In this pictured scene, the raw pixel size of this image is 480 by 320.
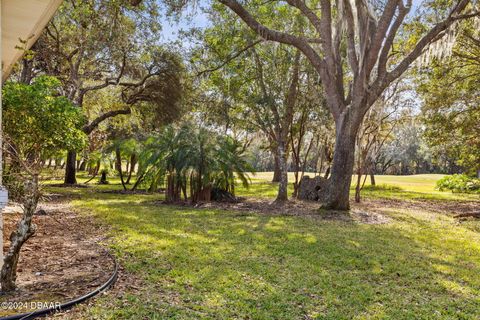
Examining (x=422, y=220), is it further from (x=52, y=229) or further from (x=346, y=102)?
(x=52, y=229)

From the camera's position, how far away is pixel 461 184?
19297 mm

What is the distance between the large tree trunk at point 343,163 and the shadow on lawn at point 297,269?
1934mm

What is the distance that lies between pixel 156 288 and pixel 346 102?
7.21m

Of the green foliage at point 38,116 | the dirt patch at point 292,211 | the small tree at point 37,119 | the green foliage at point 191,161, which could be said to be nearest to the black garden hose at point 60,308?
the small tree at point 37,119

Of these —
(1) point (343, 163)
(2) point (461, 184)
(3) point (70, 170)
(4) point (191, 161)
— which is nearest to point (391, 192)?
(2) point (461, 184)

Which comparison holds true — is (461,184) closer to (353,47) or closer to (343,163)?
(343,163)

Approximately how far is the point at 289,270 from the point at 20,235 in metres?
2.70

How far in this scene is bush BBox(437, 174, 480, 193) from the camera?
1845 cm

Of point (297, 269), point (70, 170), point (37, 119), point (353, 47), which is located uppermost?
point (353, 47)

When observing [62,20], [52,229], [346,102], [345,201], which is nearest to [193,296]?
[52,229]

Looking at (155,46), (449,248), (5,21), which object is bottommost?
(449,248)

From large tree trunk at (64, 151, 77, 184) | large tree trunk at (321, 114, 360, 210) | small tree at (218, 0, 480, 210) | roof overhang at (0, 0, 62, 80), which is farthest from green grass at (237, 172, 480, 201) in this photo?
roof overhang at (0, 0, 62, 80)

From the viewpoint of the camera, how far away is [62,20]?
10.6m

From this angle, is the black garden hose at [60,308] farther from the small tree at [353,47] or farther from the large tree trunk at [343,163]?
the small tree at [353,47]
